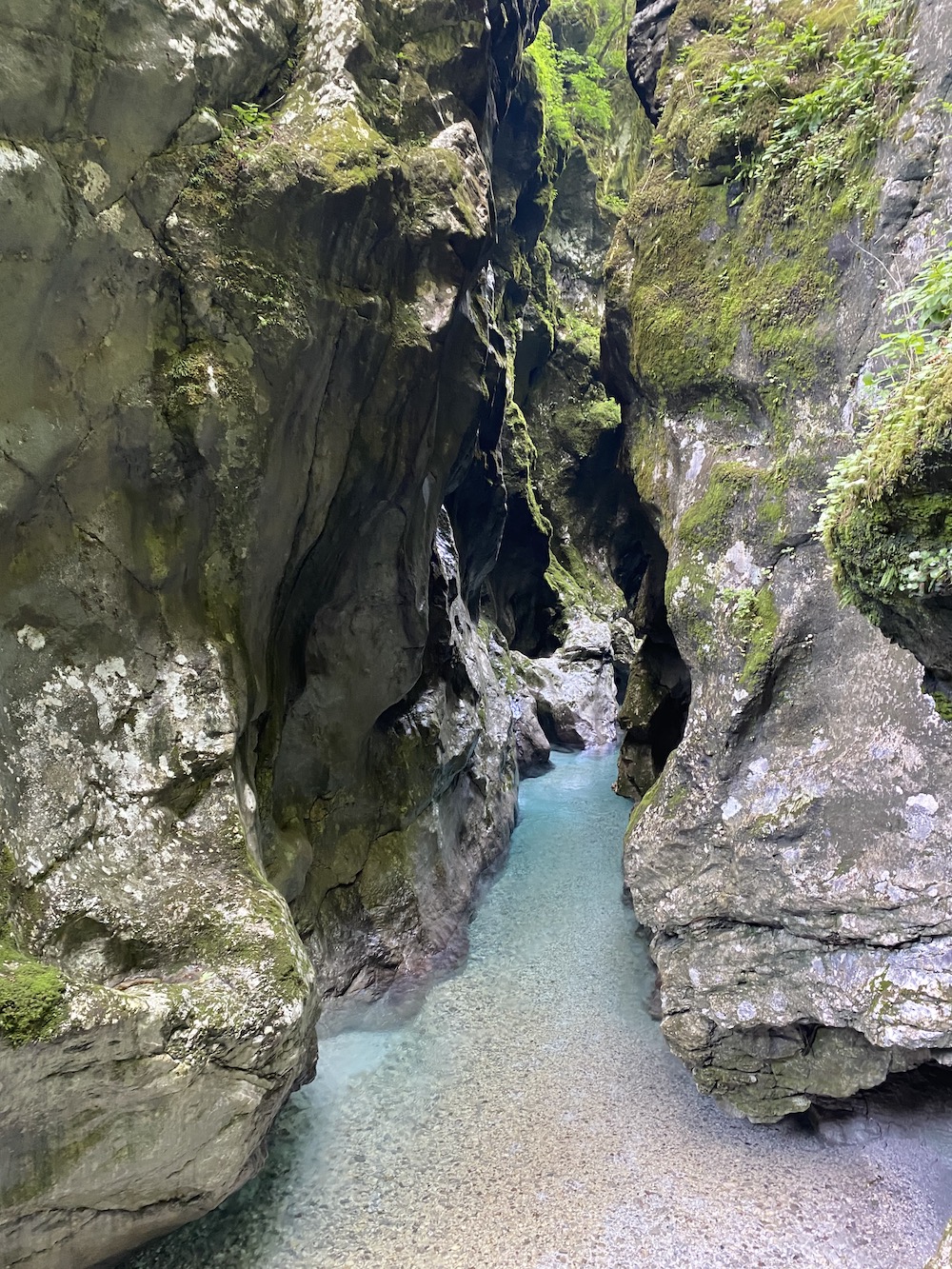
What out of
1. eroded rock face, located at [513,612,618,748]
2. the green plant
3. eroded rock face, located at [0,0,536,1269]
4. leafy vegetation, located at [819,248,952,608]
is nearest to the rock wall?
leafy vegetation, located at [819,248,952,608]

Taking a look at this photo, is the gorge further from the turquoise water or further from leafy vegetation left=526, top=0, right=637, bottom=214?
leafy vegetation left=526, top=0, right=637, bottom=214

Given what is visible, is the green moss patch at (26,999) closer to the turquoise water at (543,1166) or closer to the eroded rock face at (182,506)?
the eroded rock face at (182,506)

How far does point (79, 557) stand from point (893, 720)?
5975 millimetres

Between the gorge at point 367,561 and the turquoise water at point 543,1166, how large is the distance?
3.9 inches

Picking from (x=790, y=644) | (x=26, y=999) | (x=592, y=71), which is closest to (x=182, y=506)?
(x=26, y=999)

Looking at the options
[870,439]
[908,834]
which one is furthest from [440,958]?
[870,439]

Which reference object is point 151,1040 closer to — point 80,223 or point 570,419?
point 80,223

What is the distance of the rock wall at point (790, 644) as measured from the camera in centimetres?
491

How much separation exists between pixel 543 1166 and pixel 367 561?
6.05m

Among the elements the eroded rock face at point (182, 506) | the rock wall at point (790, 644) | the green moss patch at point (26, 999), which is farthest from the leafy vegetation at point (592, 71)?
the green moss patch at point (26, 999)

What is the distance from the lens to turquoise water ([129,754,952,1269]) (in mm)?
4340

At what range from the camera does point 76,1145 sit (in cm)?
359

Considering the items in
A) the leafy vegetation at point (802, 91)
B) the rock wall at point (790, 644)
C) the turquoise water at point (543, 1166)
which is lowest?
the turquoise water at point (543, 1166)

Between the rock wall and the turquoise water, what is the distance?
55 centimetres
